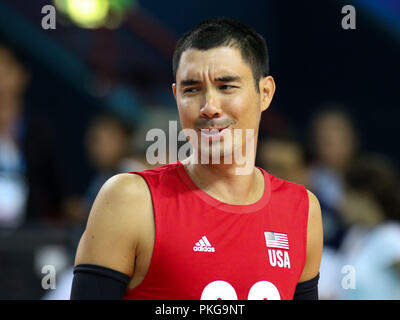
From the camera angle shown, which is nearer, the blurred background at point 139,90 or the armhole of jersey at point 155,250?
the armhole of jersey at point 155,250

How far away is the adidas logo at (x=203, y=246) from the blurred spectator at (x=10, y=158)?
3.27 meters

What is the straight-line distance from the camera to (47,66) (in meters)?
8.52

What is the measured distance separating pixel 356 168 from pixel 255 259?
2.47 m

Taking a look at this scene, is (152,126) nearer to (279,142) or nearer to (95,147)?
(279,142)

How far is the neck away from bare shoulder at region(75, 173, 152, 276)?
0.95 feet

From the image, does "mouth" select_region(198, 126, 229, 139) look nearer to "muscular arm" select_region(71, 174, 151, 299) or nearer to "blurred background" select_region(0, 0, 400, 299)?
"muscular arm" select_region(71, 174, 151, 299)

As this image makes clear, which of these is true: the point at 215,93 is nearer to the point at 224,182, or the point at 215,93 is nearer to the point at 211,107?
the point at 211,107

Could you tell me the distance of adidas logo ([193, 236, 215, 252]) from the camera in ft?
8.32

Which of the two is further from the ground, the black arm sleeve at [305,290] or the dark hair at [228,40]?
the dark hair at [228,40]

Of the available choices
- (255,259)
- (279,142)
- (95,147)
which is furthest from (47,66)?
(255,259)

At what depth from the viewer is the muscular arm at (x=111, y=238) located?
7.95ft

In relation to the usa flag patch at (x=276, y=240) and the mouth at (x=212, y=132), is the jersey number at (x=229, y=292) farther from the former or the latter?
the mouth at (x=212, y=132)

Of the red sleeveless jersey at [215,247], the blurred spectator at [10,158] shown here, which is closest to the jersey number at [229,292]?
the red sleeveless jersey at [215,247]

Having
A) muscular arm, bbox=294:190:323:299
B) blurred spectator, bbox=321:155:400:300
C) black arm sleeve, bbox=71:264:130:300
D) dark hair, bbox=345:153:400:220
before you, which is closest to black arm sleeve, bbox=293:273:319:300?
muscular arm, bbox=294:190:323:299
